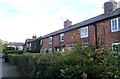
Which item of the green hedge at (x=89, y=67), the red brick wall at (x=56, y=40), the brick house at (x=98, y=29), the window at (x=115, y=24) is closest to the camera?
the green hedge at (x=89, y=67)

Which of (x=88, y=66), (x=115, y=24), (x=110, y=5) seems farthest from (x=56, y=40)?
(x=88, y=66)

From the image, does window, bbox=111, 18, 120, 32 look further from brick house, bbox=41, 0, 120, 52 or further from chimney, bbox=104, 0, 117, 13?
chimney, bbox=104, 0, 117, 13

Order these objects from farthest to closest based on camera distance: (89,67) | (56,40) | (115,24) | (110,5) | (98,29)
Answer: (56,40) < (110,5) < (98,29) < (115,24) < (89,67)

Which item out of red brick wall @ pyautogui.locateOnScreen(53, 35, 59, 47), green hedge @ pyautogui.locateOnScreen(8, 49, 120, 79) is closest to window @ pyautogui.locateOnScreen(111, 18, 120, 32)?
green hedge @ pyautogui.locateOnScreen(8, 49, 120, 79)

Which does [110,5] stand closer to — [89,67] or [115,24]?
[115,24]

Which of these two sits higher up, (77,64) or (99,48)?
(99,48)

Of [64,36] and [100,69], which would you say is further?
[64,36]

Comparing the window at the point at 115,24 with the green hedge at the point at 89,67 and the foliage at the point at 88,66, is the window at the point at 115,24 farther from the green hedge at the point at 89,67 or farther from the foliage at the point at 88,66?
the green hedge at the point at 89,67

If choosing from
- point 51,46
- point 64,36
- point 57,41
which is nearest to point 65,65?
point 64,36

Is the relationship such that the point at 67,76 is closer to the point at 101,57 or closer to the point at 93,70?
the point at 93,70

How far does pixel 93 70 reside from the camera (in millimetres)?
6480

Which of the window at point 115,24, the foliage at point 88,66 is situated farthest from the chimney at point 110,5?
the foliage at point 88,66

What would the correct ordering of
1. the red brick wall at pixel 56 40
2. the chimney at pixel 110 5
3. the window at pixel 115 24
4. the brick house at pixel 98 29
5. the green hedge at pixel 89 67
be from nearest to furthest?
the green hedge at pixel 89 67
the brick house at pixel 98 29
the window at pixel 115 24
the chimney at pixel 110 5
the red brick wall at pixel 56 40

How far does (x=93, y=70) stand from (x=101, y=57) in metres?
1.42
